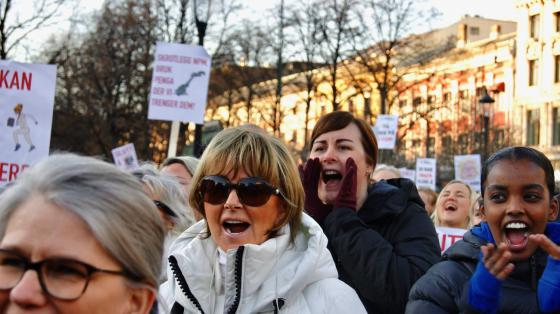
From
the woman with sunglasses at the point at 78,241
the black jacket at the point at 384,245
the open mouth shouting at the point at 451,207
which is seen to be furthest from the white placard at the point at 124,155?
the woman with sunglasses at the point at 78,241

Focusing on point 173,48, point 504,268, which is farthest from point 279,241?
point 173,48

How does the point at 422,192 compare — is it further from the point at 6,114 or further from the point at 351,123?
the point at 351,123

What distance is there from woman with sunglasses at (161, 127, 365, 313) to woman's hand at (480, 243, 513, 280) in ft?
1.61

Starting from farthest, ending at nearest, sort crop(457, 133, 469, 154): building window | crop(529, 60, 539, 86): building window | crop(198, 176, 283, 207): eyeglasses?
1. crop(529, 60, 539, 86): building window
2. crop(457, 133, 469, 154): building window
3. crop(198, 176, 283, 207): eyeglasses

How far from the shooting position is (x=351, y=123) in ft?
13.6

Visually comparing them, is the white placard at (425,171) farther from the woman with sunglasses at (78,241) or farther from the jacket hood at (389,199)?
the woman with sunglasses at (78,241)

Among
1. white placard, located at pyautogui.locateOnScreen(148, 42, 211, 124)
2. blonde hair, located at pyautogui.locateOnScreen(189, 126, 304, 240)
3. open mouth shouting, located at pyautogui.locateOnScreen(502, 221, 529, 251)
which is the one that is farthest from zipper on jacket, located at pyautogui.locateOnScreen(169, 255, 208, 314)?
white placard, located at pyautogui.locateOnScreen(148, 42, 211, 124)

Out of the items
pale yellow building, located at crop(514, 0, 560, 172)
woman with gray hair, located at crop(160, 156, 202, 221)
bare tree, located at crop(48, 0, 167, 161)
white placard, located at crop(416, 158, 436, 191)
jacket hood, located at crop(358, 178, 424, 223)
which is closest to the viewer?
jacket hood, located at crop(358, 178, 424, 223)

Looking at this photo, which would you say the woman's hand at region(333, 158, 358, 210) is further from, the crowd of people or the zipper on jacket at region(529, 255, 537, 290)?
the zipper on jacket at region(529, 255, 537, 290)

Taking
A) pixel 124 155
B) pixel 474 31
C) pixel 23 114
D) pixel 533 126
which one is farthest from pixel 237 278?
pixel 474 31

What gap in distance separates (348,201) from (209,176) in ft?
2.89

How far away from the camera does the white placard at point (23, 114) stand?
23.9 ft

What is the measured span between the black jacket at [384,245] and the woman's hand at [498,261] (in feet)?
2.92

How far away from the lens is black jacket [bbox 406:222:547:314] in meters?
2.84
